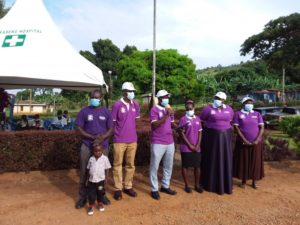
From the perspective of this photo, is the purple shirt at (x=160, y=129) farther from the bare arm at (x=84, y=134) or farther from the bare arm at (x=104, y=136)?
the bare arm at (x=84, y=134)

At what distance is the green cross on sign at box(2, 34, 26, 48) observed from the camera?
28.0ft

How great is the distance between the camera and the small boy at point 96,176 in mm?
5203

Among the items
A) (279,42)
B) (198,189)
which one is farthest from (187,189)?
(279,42)

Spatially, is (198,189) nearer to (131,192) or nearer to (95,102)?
(131,192)

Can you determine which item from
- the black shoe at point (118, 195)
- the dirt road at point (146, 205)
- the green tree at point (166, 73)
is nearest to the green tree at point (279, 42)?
the dirt road at point (146, 205)

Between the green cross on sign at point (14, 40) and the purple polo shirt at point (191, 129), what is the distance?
4.52m

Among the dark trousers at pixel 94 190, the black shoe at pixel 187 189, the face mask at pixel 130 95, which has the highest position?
the face mask at pixel 130 95

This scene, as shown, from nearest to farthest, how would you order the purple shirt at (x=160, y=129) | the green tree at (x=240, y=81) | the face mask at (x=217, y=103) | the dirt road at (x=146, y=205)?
the dirt road at (x=146, y=205) < the purple shirt at (x=160, y=129) < the face mask at (x=217, y=103) < the green tree at (x=240, y=81)

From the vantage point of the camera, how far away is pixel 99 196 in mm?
5305

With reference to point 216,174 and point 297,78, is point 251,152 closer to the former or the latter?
point 216,174

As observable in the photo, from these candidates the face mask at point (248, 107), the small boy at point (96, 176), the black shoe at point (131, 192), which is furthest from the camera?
the face mask at point (248, 107)

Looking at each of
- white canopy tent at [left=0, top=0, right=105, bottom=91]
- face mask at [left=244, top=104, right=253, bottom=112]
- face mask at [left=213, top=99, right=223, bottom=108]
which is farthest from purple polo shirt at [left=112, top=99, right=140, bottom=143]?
white canopy tent at [left=0, top=0, right=105, bottom=91]

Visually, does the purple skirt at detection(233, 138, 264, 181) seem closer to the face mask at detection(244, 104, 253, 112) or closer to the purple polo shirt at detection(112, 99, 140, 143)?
the face mask at detection(244, 104, 253, 112)

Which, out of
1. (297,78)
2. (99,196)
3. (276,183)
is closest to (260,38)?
(276,183)
